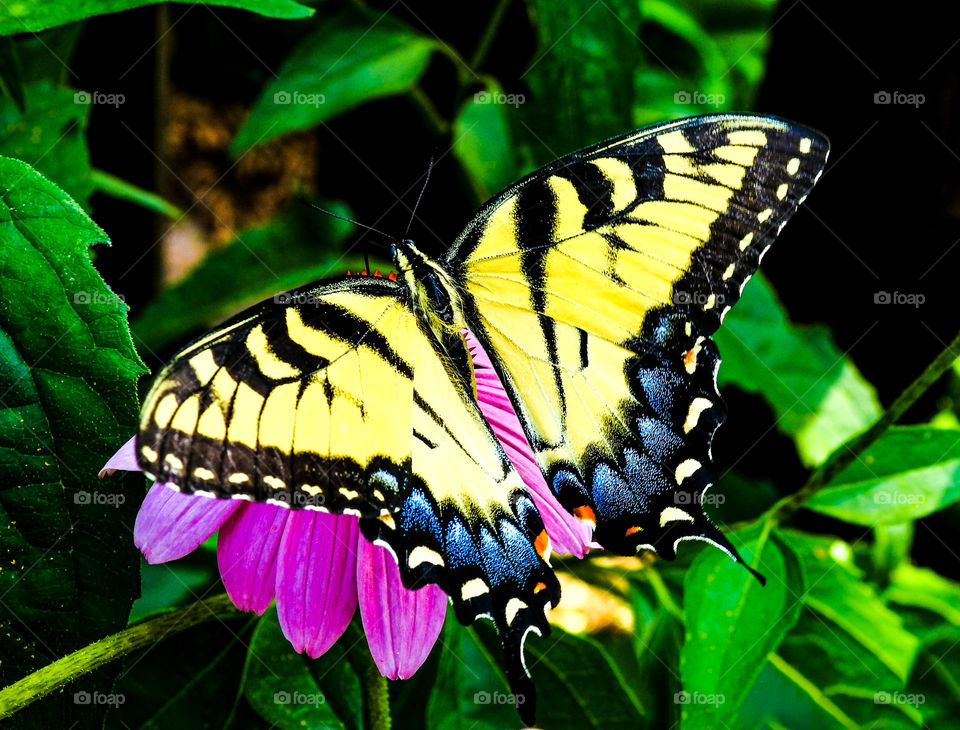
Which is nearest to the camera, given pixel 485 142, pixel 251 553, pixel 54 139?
pixel 251 553

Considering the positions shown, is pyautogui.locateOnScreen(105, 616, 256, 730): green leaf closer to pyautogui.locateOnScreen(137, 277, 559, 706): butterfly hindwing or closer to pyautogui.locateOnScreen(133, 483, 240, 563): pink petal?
pyautogui.locateOnScreen(133, 483, 240, 563): pink petal

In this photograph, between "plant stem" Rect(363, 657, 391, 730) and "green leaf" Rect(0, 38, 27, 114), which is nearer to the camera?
"plant stem" Rect(363, 657, 391, 730)

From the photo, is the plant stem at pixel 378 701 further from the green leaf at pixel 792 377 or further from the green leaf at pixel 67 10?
the green leaf at pixel 792 377

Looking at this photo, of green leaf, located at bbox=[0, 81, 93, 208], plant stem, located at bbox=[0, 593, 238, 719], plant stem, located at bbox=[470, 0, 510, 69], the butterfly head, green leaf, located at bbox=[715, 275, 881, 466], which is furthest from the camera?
plant stem, located at bbox=[470, 0, 510, 69]

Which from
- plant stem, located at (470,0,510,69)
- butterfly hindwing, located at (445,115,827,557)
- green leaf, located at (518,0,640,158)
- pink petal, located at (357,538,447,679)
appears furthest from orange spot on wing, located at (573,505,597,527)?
plant stem, located at (470,0,510,69)

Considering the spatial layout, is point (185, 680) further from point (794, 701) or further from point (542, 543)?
point (794, 701)

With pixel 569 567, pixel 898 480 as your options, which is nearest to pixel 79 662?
pixel 569 567

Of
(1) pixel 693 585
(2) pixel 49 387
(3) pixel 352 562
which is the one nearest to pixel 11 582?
(2) pixel 49 387

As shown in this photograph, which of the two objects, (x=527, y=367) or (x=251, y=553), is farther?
(x=527, y=367)

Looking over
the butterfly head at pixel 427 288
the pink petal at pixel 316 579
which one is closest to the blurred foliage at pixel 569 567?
the pink petal at pixel 316 579
